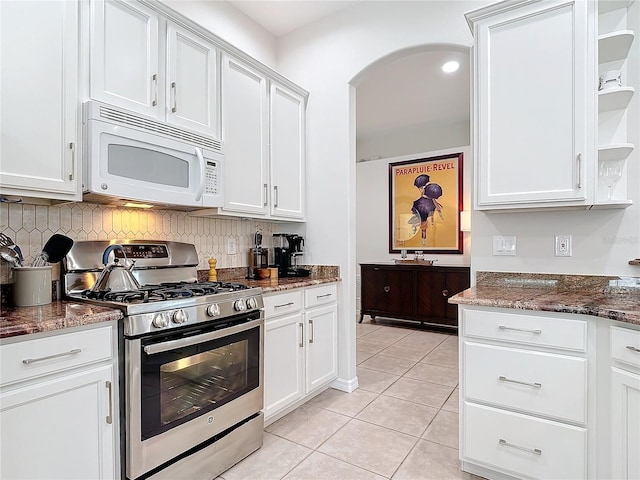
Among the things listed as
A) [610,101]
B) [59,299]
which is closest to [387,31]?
[610,101]

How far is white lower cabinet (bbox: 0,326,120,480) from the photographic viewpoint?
1261mm

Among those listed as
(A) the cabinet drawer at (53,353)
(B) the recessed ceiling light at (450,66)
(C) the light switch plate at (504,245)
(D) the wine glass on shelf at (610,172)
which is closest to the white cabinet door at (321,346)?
(C) the light switch plate at (504,245)

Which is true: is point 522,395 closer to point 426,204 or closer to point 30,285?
point 30,285

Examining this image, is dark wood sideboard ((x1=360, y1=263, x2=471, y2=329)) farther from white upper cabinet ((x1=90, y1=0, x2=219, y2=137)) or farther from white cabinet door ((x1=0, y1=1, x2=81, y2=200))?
white cabinet door ((x1=0, y1=1, x2=81, y2=200))

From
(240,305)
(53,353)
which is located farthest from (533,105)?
(53,353)

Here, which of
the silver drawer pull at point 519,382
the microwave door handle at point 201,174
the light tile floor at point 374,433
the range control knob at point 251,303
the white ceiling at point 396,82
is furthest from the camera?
the white ceiling at point 396,82

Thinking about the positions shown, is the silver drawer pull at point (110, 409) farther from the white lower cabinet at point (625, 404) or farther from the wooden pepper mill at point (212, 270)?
the white lower cabinet at point (625, 404)

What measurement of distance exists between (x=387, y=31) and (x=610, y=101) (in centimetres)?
162

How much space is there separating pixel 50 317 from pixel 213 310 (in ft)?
2.20

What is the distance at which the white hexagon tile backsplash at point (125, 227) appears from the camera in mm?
1790

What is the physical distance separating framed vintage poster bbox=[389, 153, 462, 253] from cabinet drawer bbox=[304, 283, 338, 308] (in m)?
2.96

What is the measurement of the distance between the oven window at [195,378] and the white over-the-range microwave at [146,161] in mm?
847

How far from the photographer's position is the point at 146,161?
6.49 feet

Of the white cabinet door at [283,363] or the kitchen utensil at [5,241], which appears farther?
the white cabinet door at [283,363]
